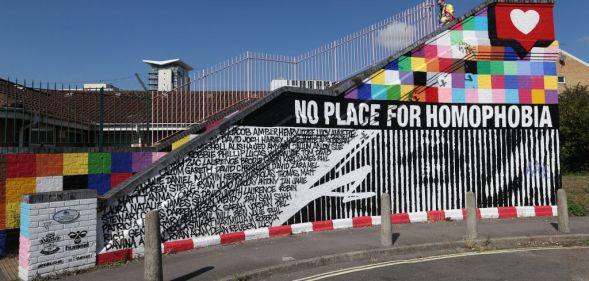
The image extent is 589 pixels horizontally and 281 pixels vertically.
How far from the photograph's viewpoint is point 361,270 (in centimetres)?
646

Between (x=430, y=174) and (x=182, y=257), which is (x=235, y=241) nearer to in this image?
(x=182, y=257)

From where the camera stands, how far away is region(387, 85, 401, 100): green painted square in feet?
32.7

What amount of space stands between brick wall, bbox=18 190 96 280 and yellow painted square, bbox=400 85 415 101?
684 cm

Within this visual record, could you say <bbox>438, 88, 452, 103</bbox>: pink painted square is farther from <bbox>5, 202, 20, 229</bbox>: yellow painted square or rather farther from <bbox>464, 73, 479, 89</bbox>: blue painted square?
<bbox>5, 202, 20, 229</bbox>: yellow painted square

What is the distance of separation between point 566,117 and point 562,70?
2182cm

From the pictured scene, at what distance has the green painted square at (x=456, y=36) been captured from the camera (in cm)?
1053

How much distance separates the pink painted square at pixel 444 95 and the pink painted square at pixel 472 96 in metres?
0.47

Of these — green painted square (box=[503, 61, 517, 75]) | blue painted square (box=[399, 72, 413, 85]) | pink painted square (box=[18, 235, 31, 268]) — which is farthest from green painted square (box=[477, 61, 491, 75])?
pink painted square (box=[18, 235, 31, 268])

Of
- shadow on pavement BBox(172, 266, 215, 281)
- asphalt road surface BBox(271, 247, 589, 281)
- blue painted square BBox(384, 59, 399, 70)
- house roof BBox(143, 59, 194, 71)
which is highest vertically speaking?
house roof BBox(143, 59, 194, 71)

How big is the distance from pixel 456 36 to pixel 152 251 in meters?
8.59

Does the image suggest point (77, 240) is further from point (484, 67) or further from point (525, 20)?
point (525, 20)

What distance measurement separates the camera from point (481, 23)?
10750 mm

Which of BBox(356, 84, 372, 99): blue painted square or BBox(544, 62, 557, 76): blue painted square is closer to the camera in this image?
BBox(356, 84, 372, 99): blue painted square

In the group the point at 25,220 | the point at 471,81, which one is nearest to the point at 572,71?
the point at 471,81
